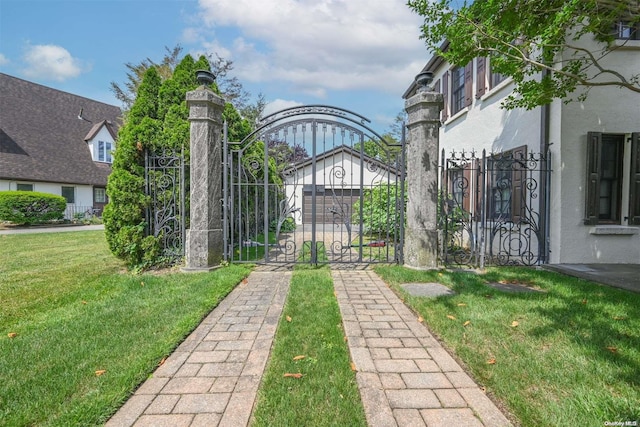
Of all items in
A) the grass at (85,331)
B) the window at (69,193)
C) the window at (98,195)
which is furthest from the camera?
the window at (98,195)

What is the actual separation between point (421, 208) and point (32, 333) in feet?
17.7

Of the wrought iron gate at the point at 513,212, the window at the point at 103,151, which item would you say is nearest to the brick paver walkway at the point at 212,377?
the wrought iron gate at the point at 513,212

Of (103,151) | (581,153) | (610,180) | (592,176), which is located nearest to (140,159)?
(581,153)

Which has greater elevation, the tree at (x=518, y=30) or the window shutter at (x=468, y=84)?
the window shutter at (x=468, y=84)

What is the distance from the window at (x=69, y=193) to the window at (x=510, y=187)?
2343 centimetres

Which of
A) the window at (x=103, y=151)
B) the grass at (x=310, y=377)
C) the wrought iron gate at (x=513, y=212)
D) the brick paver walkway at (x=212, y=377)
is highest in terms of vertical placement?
the window at (x=103, y=151)

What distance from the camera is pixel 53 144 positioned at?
66.6 feet

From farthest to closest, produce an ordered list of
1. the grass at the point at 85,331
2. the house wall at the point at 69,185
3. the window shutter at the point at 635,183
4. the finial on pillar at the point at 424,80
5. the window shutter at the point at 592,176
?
the house wall at the point at 69,185, the window shutter at the point at 635,183, the window shutter at the point at 592,176, the finial on pillar at the point at 424,80, the grass at the point at 85,331

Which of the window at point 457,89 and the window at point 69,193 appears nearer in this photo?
the window at point 457,89

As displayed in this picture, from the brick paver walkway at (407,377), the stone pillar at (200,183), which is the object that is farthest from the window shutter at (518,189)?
the stone pillar at (200,183)

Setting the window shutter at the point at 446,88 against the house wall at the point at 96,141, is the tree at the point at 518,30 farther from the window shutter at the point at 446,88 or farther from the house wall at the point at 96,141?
the house wall at the point at 96,141

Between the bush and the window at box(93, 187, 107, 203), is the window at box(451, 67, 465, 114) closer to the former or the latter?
the bush

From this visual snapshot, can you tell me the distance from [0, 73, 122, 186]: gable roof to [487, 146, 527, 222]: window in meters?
22.5

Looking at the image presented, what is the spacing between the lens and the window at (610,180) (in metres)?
5.88
